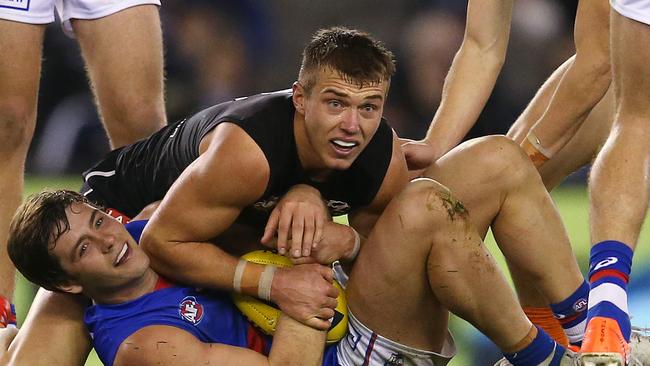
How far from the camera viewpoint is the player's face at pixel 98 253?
332 cm

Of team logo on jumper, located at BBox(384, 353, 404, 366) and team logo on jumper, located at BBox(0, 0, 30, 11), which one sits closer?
team logo on jumper, located at BBox(384, 353, 404, 366)

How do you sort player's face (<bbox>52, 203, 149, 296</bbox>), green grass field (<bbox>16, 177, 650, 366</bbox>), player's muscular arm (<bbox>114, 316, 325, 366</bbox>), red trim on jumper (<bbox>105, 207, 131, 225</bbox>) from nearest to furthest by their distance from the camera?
player's muscular arm (<bbox>114, 316, 325, 366</bbox>) < player's face (<bbox>52, 203, 149, 296</bbox>) < red trim on jumper (<bbox>105, 207, 131, 225</bbox>) < green grass field (<bbox>16, 177, 650, 366</bbox>)

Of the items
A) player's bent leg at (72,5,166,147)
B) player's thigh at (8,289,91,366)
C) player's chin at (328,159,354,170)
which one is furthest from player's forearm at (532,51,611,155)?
player's thigh at (8,289,91,366)

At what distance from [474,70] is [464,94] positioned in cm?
11

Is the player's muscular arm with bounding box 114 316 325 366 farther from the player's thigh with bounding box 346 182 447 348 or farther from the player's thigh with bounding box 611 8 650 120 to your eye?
the player's thigh with bounding box 611 8 650 120

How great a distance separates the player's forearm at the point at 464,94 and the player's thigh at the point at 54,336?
1.26m

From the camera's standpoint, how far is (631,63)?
3.61 m

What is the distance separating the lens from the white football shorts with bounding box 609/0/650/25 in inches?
140

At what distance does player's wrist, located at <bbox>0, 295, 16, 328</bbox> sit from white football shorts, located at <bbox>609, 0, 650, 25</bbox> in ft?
6.87

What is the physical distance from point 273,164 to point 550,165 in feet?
4.67

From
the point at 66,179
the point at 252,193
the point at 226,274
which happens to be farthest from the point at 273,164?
the point at 66,179

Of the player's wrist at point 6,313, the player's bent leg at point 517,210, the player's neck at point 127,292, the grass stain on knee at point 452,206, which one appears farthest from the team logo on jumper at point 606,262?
the player's wrist at point 6,313

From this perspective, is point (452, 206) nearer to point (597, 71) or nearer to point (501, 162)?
point (501, 162)

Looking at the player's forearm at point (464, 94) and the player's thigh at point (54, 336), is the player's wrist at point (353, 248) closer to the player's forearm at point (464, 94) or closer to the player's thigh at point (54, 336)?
the player's forearm at point (464, 94)
